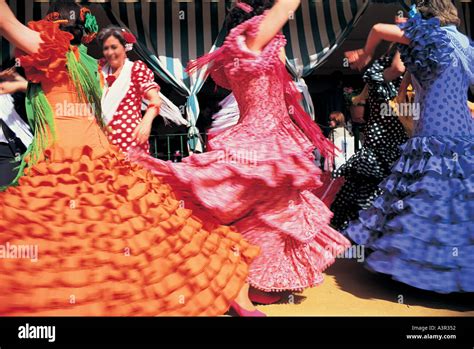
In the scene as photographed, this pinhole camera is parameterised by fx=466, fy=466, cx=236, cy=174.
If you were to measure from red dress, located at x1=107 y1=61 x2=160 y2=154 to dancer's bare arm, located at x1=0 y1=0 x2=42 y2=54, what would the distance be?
95cm

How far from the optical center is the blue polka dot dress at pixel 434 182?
263 cm

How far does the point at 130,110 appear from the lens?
3.10 m

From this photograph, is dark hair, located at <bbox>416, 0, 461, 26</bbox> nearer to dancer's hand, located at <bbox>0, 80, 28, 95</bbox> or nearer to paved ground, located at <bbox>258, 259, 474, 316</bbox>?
paved ground, located at <bbox>258, 259, 474, 316</bbox>

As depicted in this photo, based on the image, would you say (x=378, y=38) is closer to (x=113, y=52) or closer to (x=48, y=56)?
(x=113, y=52)

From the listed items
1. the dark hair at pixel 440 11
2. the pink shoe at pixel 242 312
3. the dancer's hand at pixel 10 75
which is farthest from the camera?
the dancer's hand at pixel 10 75

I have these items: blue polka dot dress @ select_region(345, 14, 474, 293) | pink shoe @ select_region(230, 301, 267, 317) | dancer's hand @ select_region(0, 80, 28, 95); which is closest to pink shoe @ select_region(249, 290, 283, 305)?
pink shoe @ select_region(230, 301, 267, 317)

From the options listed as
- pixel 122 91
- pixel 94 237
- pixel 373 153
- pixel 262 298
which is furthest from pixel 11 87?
pixel 373 153

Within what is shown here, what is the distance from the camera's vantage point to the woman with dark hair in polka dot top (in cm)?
302

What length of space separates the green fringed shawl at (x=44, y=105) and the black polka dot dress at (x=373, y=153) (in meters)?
2.35

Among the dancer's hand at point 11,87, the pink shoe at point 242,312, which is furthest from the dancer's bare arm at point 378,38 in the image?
the dancer's hand at point 11,87

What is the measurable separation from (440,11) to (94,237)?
2.42 metres

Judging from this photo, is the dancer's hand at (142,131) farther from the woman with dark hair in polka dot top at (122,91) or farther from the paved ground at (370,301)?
the paved ground at (370,301)
